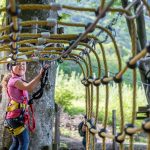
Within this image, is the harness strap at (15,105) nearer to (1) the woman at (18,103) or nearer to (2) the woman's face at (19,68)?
(1) the woman at (18,103)

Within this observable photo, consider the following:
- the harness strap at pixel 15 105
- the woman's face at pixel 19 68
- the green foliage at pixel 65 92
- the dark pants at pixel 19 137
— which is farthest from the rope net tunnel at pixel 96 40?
the green foliage at pixel 65 92

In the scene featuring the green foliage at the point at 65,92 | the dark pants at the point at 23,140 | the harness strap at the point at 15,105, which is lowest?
the dark pants at the point at 23,140

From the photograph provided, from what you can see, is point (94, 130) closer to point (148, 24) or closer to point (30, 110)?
point (30, 110)

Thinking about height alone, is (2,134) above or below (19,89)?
below

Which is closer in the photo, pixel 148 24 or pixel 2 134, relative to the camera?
pixel 2 134

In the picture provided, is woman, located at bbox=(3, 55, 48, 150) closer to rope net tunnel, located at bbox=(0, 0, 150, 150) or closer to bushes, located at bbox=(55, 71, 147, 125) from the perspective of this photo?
rope net tunnel, located at bbox=(0, 0, 150, 150)

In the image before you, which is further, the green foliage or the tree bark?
the green foliage

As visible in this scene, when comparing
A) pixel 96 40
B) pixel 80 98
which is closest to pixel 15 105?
pixel 96 40

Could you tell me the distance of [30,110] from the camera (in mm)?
3826

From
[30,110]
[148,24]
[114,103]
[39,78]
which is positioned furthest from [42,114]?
[148,24]

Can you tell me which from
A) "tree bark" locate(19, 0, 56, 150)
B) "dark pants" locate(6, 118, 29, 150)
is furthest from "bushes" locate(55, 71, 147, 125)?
"dark pants" locate(6, 118, 29, 150)

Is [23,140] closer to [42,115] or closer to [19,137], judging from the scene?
[19,137]

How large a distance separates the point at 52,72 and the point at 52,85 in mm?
116

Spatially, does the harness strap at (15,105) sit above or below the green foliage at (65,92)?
below
